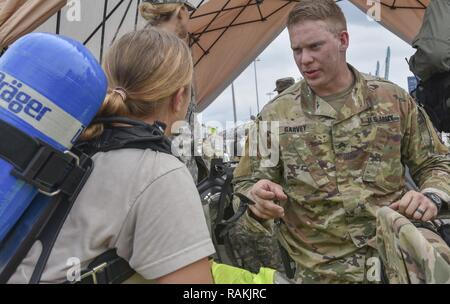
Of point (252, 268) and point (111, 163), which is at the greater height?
point (111, 163)

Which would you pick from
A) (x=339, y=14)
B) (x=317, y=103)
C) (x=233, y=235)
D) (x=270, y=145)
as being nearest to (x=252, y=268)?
(x=233, y=235)

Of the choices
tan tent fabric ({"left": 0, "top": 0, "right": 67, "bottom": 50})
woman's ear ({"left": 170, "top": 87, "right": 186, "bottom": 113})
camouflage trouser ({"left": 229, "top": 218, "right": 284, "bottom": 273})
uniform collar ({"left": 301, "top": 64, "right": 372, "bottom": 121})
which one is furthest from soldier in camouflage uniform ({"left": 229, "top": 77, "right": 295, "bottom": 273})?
tan tent fabric ({"left": 0, "top": 0, "right": 67, "bottom": 50})

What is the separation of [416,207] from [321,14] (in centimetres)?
83

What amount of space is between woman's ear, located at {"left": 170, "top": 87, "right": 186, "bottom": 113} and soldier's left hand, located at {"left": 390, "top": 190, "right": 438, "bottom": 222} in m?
0.69

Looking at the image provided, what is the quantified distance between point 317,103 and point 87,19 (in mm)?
3669

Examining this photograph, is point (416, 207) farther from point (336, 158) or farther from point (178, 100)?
point (178, 100)

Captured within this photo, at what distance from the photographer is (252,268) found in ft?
7.02

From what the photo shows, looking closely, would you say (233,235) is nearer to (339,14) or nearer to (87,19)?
(339,14)

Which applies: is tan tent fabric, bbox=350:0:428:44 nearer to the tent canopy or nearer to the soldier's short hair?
the tent canopy

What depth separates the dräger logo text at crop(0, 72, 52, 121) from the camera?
98cm

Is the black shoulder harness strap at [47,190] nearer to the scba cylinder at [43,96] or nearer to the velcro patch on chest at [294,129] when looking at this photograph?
the scba cylinder at [43,96]

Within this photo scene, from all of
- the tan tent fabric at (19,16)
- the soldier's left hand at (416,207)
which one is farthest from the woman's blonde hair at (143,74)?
the tan tent fabric at (19,16)

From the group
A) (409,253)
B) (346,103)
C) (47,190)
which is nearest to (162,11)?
(346,103)

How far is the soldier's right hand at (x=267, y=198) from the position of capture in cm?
158
